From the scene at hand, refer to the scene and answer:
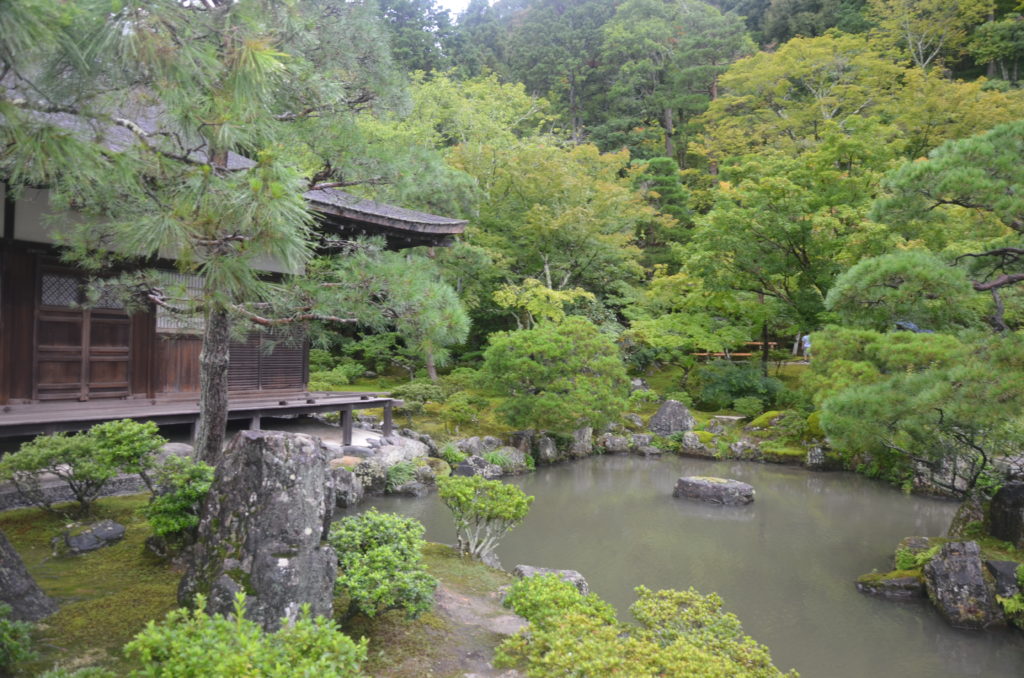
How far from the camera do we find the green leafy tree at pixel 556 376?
13219mm

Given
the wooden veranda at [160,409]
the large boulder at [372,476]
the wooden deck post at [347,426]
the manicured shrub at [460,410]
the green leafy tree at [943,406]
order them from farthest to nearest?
1. the manicured shrub at [460,410]
2. the wooden deck post at [347,426]
3. the large boulder at [372,476]
4. the wooden veranda at [160,409]
5. the green leafy tree at [943,406]

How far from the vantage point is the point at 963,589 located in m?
6.23

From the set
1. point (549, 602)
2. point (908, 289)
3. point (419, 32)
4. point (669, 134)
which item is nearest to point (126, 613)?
point (549, 602)

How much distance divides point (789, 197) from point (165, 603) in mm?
15129

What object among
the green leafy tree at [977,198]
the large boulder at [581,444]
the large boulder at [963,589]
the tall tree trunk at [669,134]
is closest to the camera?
the green leafy tree at [977,198]

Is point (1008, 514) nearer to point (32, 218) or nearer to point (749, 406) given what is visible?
point (749, 406)

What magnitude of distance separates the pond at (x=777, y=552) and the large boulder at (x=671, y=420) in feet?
9.33

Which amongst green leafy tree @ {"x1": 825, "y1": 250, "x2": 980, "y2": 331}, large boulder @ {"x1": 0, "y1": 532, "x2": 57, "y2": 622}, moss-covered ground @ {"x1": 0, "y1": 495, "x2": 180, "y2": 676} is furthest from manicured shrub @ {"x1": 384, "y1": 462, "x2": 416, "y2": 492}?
green leafy tree @ {"x1": 825, "y1": 250, "x2": 980, "y2": 331}

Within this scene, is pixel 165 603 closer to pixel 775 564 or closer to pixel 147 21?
pixel 147 21

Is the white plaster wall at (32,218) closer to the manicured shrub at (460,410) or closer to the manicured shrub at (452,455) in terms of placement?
the manicured shrub at (452,455)

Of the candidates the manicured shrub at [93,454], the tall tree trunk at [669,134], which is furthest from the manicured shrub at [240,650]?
the tall tree trunk at [669,134]

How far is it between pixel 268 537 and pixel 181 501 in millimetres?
1393

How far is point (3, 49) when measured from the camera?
109 inches

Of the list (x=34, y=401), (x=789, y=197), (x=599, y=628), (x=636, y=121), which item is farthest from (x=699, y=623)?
(x=636, y=121)
